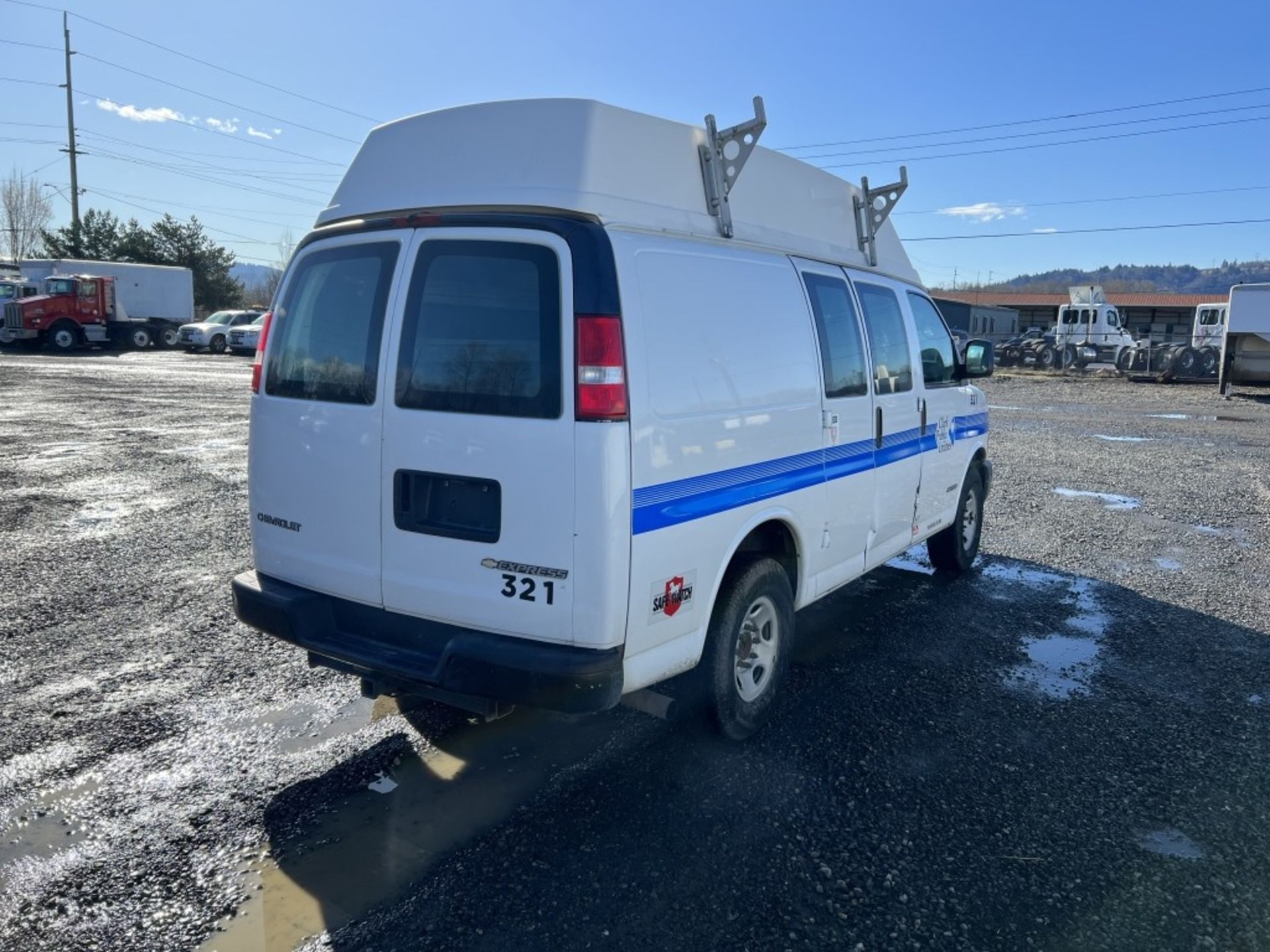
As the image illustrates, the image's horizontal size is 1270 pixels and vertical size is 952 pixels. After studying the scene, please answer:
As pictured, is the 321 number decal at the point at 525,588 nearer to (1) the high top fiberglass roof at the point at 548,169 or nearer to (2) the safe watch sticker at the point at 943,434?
(1) the high top fiberglass roof at the point at 548,169

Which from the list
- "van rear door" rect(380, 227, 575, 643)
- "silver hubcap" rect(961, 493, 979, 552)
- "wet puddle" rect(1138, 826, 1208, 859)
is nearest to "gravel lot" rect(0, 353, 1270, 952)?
"wet puddle" rect(1138, 826, 1208, 859)

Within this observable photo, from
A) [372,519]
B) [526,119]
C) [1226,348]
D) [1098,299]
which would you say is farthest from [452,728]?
[1098,299]

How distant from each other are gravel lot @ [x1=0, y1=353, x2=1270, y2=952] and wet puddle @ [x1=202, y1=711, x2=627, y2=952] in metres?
0.01

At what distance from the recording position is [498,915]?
2955 millimetres

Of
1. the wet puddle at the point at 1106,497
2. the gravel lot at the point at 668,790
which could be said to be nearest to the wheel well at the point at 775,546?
the gravel lot at the point at 668,790

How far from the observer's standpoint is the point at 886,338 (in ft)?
17.9

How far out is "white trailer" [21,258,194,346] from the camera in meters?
37.2

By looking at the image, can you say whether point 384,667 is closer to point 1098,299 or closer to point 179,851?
point 179,851

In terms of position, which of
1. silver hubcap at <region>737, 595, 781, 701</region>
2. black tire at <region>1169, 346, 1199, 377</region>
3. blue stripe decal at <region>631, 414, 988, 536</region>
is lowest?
silver hubcap at <region>737, 595, 781, 701</region>

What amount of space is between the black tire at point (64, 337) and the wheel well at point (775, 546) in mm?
38044

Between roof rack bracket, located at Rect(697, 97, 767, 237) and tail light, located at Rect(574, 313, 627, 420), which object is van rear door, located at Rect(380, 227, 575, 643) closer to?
tail light, located at Rect(574, 313, 627, 420)

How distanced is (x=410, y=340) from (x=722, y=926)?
2.35 meters

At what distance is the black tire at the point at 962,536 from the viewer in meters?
6.93

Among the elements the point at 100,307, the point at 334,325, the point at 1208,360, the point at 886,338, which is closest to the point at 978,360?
the point at 886,338
